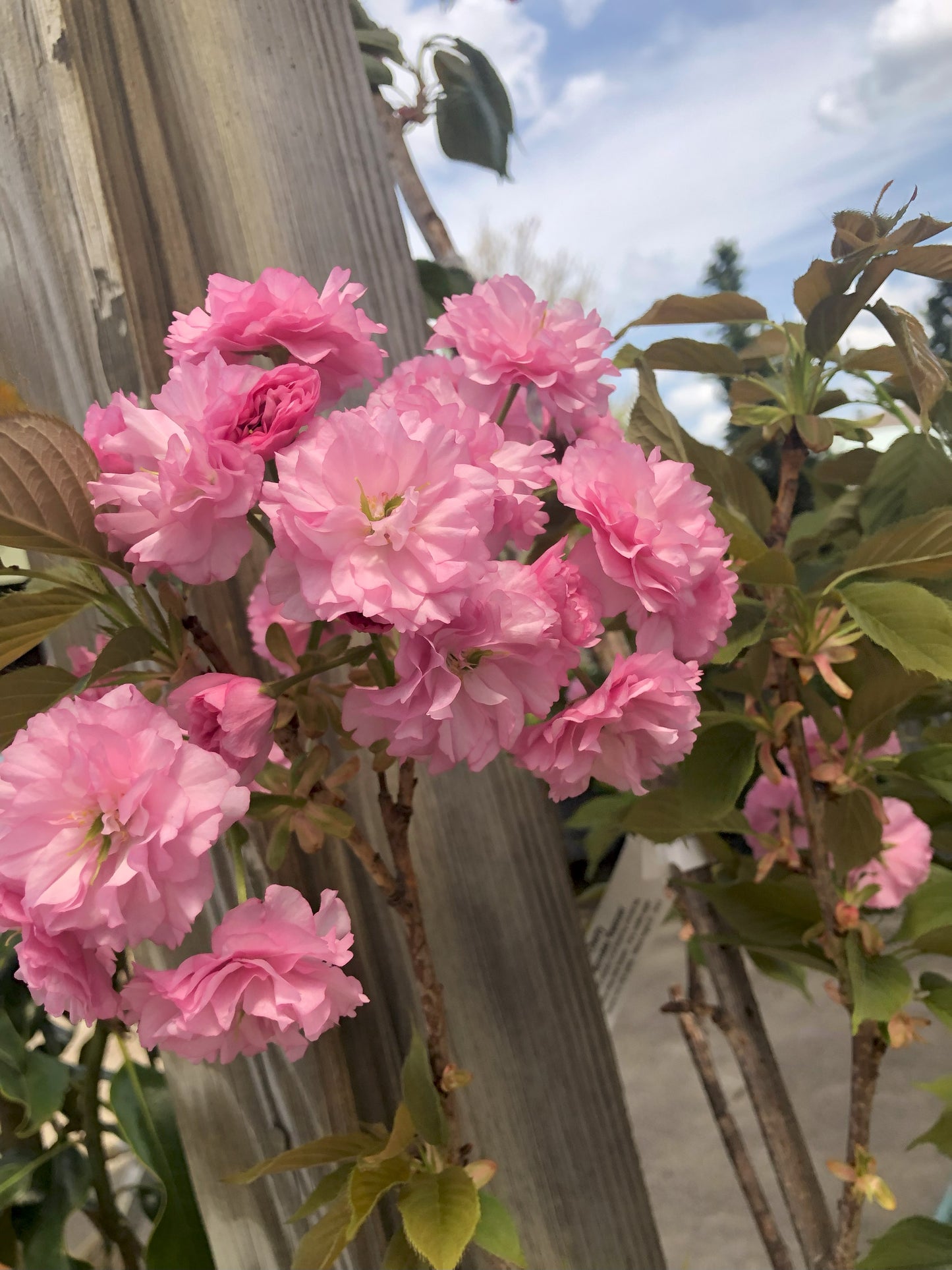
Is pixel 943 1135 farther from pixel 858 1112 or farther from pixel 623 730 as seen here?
pixel 623 730

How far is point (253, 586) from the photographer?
0.59m

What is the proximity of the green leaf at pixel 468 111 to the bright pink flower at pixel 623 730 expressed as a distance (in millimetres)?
676

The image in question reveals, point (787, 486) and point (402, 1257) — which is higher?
point (787, 486)

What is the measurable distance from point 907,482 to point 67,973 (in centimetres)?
57

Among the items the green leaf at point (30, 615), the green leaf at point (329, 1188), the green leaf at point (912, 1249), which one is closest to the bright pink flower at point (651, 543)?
the green leaf at point (30, 615)

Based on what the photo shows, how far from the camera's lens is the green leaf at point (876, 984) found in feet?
1.65

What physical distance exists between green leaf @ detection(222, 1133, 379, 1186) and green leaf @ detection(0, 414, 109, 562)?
32 centimetres

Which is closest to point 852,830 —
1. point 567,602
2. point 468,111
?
point 567,602

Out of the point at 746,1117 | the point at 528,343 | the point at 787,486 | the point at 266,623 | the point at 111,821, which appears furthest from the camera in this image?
the point at 746,1117

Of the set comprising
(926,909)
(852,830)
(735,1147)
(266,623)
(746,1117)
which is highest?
(266,623)

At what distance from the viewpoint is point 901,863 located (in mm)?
677

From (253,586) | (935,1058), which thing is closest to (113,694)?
(253,586)

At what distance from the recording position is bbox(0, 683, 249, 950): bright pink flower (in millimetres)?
290

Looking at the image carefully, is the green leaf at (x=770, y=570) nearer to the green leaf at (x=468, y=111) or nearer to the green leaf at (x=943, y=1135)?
the green leaf at (x=943, y=1135)
